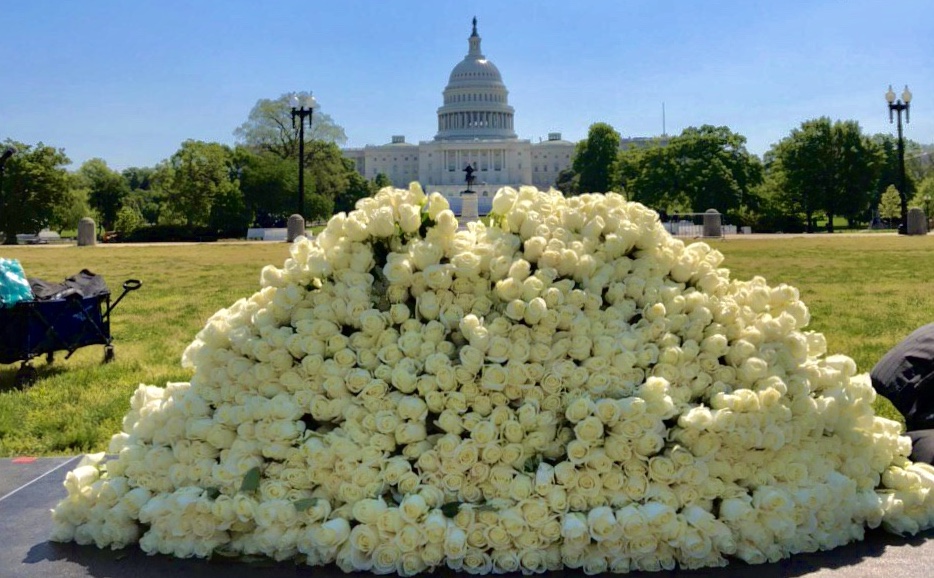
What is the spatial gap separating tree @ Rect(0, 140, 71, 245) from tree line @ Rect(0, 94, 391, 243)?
5 cm

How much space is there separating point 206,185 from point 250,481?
5614 centimetres

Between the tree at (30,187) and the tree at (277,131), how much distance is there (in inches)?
896

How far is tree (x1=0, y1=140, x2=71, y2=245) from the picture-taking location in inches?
1928

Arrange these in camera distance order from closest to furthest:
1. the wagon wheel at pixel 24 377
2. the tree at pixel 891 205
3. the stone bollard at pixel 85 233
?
the wagon wheel at pixel 24 377 < the stone bollard at pixel 85 233 < the tree at pixel 891 205

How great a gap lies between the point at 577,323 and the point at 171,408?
5.02ft

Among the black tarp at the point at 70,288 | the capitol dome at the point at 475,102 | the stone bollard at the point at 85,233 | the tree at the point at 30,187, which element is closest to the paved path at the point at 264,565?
the black tarp at the point at 70,288

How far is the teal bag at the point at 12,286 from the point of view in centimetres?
671

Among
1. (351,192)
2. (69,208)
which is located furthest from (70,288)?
(351,192)

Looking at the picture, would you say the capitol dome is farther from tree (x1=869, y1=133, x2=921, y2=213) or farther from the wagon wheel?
the wagon wheel

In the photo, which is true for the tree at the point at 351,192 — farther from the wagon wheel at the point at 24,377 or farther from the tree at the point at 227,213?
the wagon wheel at the point at 24,377

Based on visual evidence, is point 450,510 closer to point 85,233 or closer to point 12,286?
point 12,286

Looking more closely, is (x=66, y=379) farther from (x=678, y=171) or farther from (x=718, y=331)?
(x=678, y=171)

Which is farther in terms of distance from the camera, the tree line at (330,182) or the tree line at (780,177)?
the tree line at (780,177)

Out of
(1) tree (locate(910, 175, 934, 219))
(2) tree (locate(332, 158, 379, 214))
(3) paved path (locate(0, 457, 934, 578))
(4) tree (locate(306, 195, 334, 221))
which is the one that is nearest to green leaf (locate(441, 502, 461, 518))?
(3) paved path (locate(0, 457, 934, 578))
